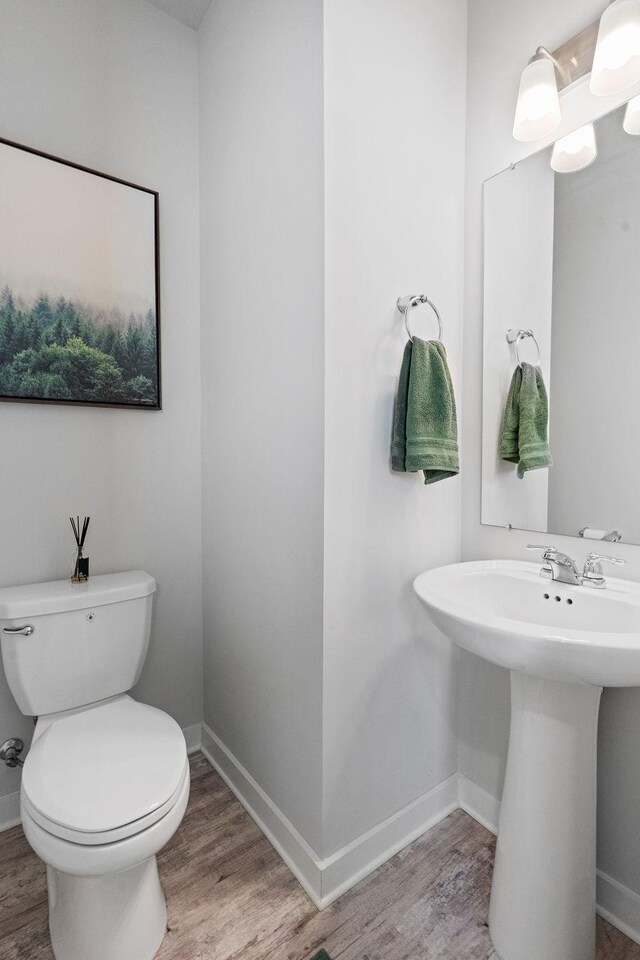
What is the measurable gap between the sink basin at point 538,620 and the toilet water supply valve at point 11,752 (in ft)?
4.19

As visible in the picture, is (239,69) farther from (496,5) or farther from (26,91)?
(496,5)

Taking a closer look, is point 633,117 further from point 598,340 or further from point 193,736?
point 193,736

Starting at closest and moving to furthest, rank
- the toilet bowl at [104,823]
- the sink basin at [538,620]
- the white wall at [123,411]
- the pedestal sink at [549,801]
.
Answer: the sink basin at [538,620] → the toilet bowl at [104,823] → the pedestal sink at [549,801] → the white wall at [123,411]

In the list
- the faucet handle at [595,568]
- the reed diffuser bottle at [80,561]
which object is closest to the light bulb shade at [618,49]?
the faucet handle at [595,568]

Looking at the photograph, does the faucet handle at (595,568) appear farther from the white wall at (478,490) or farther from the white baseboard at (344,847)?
the white baseboard at (344,847)

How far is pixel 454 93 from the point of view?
1475 mm

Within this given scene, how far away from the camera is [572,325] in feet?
4.20

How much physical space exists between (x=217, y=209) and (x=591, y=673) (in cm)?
174

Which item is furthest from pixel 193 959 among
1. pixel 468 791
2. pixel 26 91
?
pixel 26 91

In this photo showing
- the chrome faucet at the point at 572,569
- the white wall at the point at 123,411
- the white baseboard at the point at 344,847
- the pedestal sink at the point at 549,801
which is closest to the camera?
the pedestal sink at the point at 549,801

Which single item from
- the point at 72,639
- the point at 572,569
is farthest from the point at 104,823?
the point at 572,569

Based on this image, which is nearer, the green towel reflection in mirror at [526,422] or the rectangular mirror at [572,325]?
the rectangular mirror at [572,325]

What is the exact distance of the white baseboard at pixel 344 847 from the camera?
127 centimetres

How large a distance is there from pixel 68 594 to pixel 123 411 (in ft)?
2.10
